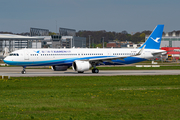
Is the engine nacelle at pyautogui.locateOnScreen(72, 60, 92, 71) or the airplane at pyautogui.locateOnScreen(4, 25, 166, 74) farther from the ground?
the airplane at pyautogui.locateOnScreen(4, 25, 166, 74)

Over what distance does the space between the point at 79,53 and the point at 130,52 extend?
10.2 metres

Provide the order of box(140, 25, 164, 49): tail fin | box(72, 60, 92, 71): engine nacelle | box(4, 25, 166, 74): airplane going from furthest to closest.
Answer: box(140, 25, 164, 49): tail fin < box(4, 25, 166, 74): airplane < box(72, 60, 92, 71): engine nacelle

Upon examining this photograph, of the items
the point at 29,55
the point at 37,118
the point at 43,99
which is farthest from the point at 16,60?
the point at 37,118

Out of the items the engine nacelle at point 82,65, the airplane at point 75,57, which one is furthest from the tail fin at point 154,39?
the engine nacelle at point 82,65

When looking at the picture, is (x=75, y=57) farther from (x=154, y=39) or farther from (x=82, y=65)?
(x=154, y=39)

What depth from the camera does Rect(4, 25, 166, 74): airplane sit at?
47969 millimetres

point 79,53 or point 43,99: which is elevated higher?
point 79,53

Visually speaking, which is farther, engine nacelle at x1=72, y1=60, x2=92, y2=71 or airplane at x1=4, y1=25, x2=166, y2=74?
airplane at x1=4, y1=25, x2=166, y2=74

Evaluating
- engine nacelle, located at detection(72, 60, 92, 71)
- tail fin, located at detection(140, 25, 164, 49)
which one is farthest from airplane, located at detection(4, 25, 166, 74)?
tail fin, located at detection(140, 25, 164, 49)

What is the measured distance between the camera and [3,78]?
1500 inches

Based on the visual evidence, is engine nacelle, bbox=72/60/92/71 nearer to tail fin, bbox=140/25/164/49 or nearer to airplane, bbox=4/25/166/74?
airplane, bbox=4/25/166/74

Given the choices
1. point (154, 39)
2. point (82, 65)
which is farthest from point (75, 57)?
point (154, 39)

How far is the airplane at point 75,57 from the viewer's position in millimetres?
47969

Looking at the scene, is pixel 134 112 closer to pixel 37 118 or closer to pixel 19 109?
pixel 37 118
